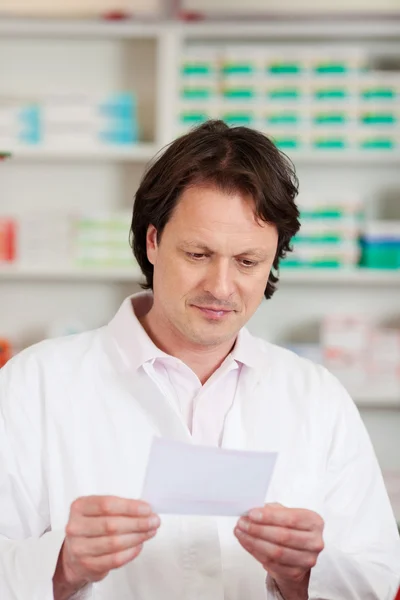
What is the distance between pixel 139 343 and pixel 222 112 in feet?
5.90

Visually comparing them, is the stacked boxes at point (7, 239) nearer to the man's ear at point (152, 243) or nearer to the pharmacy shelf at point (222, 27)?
the pharmacy shelf at point (222, 27)

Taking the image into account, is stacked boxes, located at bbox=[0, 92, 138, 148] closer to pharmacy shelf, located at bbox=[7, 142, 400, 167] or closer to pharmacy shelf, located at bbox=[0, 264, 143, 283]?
pharmacy shelf, located at bbox=[7, 142, 400, 167]

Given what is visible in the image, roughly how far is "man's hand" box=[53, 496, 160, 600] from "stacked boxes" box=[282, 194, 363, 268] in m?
2.09

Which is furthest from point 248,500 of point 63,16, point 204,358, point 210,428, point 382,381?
point 63,16

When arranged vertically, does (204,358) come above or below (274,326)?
above

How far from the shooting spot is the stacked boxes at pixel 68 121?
3.21m

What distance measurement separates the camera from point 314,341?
3594mm

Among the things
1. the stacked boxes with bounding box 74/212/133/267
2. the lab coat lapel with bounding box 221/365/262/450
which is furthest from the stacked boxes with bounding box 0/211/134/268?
the lab coat lapel with bounding box 221/365/262/450

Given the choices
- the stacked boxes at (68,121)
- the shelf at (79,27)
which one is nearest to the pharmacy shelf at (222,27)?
the shelf at (79,27)

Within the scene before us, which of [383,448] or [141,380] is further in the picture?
[383,448]

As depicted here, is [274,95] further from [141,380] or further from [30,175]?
[141,380]

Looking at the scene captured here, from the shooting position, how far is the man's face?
146 cm

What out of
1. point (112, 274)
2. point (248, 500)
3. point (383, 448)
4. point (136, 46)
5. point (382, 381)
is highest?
point (136, 46)

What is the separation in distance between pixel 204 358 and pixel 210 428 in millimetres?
143
